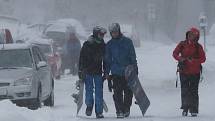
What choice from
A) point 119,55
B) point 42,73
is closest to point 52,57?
point 42,73

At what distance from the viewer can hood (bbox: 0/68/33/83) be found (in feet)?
56.7

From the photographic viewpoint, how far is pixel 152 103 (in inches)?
832

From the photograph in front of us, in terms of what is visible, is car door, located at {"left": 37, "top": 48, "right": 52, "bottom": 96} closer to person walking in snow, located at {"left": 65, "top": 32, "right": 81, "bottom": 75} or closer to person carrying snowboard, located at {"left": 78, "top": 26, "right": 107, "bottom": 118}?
person carrying snowboard, located at {"left": 78, "top": 26, "right": 107, "bottom": 118}

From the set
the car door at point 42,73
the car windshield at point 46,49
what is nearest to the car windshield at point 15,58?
the car door at point 42,73

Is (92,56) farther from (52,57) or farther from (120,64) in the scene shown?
(52,57)

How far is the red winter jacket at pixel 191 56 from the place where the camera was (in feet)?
52.2

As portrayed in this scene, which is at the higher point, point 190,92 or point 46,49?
point 190,92

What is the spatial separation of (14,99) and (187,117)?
386 cm

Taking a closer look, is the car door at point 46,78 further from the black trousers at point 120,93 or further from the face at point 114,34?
the face at point 114,34

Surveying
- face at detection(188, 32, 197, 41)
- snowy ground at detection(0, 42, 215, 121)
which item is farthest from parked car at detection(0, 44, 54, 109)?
face at detection(188, 32, 197, 41)

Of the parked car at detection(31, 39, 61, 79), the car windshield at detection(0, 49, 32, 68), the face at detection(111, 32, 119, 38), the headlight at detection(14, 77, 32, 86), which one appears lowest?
the parked car at detection(31, 39, 61, 79)

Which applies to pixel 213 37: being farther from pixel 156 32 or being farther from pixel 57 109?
pixel 57 109

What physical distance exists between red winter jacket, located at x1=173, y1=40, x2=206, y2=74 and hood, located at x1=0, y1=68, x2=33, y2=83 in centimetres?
346

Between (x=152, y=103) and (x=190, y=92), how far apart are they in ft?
17.1
